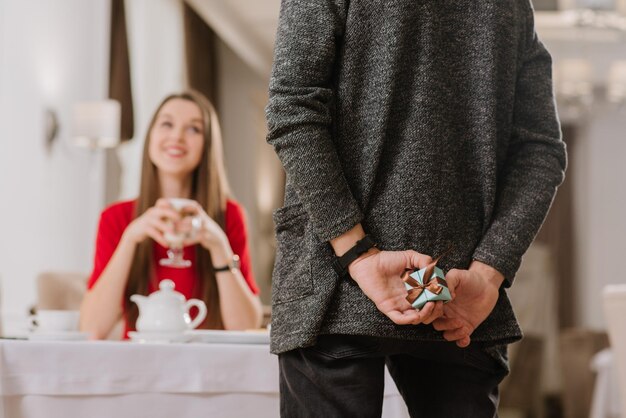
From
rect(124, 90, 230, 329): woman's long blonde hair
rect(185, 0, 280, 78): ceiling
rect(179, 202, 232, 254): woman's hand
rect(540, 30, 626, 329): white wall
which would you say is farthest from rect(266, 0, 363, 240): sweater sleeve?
rect(540, 30, 626, 329): white wall

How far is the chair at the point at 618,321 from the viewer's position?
2.48 metres

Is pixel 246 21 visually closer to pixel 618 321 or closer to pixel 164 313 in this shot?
pixel 618 321

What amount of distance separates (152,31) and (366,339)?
574 centimetres

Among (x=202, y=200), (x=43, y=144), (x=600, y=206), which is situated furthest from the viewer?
(x=600, y=206)

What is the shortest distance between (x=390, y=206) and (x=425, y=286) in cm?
11

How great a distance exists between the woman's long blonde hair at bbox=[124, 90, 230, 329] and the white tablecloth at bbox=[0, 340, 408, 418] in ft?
2.75

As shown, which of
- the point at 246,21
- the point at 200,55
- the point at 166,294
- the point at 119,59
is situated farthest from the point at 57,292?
the point at 200,55

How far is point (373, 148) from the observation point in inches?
43.1

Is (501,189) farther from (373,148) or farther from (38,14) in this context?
(38,14)

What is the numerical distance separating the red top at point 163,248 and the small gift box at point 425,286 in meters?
1.50

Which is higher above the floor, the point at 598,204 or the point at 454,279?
the point at 454,279

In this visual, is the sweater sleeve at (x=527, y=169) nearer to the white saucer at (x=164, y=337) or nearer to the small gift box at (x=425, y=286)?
the small gift box at (x=425, y=286)

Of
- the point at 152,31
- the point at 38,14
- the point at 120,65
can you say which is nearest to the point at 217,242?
the point at 38,14

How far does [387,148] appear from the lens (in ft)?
3.65
